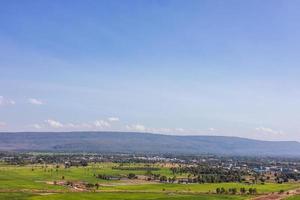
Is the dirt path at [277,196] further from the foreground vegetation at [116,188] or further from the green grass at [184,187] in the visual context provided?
the green grass at [184,187]

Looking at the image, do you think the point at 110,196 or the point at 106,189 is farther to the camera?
the point at 106,189

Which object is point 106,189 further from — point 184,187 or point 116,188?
point 184,187

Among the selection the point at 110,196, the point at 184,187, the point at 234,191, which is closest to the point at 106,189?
the point at 110,196

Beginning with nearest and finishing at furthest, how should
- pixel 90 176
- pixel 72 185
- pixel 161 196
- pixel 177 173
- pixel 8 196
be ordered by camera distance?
pixel 8 196
pixel 161 196
pixel 72 185
pixel 90 176
pixel 177 173

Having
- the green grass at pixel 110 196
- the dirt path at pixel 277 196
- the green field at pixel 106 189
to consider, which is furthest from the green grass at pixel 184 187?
the green grass at pixel 110 196

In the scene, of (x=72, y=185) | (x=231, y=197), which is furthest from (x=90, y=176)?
(x=231, y=197)

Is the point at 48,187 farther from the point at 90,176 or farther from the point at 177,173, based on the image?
the point at 177,173

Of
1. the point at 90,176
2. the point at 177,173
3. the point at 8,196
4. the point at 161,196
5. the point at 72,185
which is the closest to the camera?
the point at 8,196

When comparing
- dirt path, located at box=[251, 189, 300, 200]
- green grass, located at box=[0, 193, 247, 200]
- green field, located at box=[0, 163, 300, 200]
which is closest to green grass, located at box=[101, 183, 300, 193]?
green field, located at box=[0, 163, 300, 200]

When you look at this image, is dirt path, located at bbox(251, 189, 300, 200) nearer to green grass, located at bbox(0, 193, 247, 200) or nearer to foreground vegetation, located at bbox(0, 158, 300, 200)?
foreground vegetation, located at bbox(0, 158, 300, 200)

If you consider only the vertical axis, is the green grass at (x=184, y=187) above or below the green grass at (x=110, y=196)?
above

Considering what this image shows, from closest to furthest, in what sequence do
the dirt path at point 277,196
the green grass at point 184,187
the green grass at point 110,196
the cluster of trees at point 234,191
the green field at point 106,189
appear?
1. the green grass at point 110,196
2. the green field at point 106,189
3. the dirt path at point 277,196
4. the cluster of trees at point 234,191
5. the green grass at point 184,187
